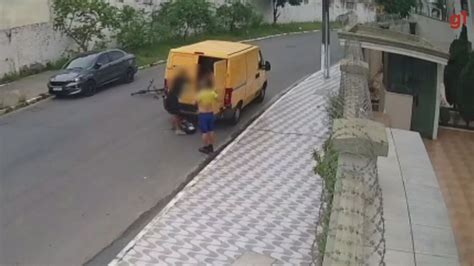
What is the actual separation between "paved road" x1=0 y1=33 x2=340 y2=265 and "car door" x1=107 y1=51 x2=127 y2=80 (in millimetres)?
1464

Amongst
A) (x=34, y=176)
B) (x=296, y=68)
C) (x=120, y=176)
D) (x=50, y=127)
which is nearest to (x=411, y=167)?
(x=120, y=176)

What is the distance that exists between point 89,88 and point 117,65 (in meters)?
2.07

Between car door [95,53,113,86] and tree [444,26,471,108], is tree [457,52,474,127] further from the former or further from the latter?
car door [95,53,113,86]

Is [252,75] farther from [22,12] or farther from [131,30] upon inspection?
[131,30]

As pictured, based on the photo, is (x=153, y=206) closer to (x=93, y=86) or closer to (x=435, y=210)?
(x=435, y=210)

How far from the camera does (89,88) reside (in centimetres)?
2123

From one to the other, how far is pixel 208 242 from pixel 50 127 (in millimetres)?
8343

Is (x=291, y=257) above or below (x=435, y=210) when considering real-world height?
below

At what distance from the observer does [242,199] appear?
39.2 feet

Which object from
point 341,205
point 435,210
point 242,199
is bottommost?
point 242,199

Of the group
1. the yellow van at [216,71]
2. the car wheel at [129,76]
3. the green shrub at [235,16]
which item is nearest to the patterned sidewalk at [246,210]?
the yellow van at [216,71]

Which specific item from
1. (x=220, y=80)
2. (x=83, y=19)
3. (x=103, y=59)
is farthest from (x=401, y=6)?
(x=220, y=80)

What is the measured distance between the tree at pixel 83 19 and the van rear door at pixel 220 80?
39.2 feet

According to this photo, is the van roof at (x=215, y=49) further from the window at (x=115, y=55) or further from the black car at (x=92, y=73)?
the window at (x=115, y=55)
